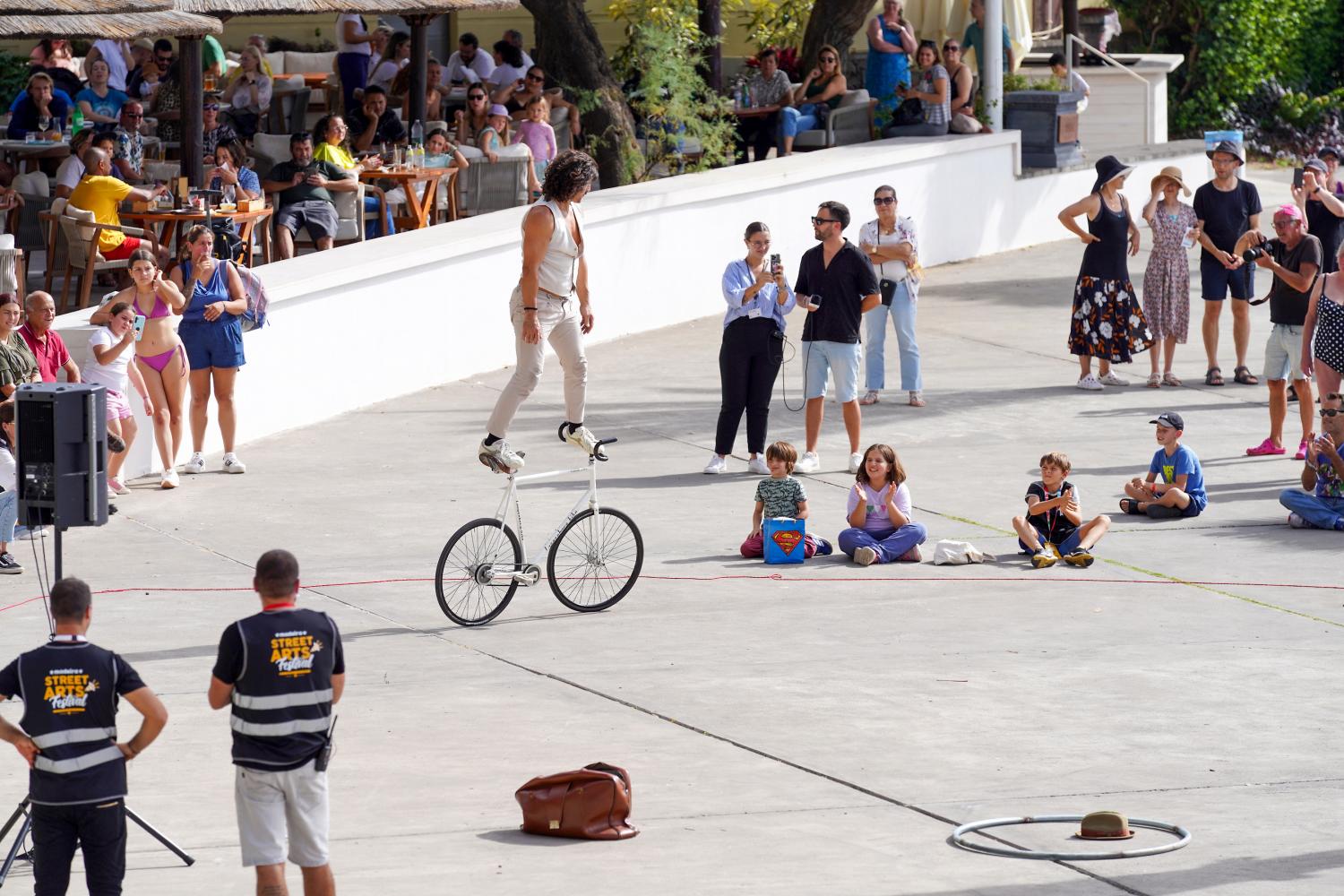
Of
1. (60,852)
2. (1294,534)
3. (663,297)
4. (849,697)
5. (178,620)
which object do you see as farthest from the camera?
(663,297)

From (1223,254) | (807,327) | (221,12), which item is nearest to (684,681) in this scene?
(807,327)

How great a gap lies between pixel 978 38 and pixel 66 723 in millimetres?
21030

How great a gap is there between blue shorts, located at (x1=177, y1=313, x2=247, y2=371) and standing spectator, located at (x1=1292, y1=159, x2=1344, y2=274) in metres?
7.99

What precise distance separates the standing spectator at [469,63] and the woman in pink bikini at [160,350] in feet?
37.0

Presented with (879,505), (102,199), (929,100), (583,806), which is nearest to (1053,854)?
(583,806)

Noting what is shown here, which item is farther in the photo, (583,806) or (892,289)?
(892,289)

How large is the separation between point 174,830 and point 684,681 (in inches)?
110

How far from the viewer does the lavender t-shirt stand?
472 inches

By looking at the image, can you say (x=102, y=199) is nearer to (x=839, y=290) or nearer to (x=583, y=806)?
(x=839, y=290)

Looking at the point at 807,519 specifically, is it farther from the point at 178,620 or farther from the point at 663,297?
the point at 663,297

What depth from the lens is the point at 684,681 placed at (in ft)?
31.4

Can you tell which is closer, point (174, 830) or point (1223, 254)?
point (174, 830)

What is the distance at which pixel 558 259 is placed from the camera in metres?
11.3

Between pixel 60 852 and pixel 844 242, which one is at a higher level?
pixel 844 242
